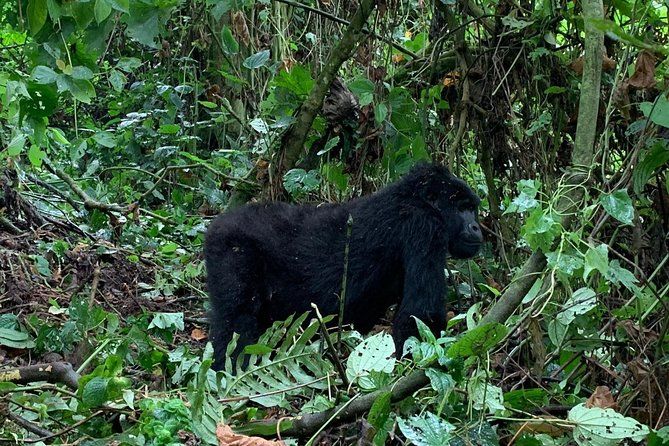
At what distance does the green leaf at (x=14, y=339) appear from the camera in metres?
3.73

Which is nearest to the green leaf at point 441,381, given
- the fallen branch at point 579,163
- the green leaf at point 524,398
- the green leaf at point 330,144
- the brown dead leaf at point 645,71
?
the fallen branch at point 579,163

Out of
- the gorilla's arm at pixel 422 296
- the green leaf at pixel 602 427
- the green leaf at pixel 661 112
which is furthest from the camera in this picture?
the gorilla's arm at pixel 422 296

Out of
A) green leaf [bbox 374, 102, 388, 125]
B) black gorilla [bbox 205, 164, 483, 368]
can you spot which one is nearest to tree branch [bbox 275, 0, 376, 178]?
green leaf [bbox 374, 102, 388, 125]

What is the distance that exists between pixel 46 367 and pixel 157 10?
4.78 ft

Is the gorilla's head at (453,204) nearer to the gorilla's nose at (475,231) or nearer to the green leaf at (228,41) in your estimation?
the gorilla's nose at (475,231)

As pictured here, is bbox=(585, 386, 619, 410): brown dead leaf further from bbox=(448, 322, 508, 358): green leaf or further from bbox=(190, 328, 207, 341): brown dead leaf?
bbox=(190, 328, 207, 341): brown dead leaf

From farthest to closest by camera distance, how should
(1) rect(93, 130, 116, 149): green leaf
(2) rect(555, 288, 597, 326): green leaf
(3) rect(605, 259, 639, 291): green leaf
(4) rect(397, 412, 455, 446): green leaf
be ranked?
(1) rect(93, 130, 116, 149): green leaf, (2) rect(555, 288, 597, 326): green leaf, (3) rect(605, 259, 639, 291): green leaf, (4) rect(397, 412, 455, 446): green leaf

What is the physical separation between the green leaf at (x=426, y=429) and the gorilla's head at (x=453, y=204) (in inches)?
88.3

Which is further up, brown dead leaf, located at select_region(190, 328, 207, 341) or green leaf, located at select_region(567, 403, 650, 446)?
green leaf, located at select_region(567, 403, 650, 446)

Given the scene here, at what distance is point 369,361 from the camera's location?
92.7 inches

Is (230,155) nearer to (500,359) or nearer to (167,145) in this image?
(167,145)

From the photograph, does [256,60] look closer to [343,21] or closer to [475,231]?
[343,21]

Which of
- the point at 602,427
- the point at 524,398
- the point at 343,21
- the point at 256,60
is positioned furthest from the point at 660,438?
the point at 256,60

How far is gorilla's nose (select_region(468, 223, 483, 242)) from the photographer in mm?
4441
